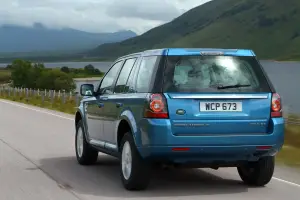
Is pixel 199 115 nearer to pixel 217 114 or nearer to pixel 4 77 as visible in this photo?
pixel 217 114

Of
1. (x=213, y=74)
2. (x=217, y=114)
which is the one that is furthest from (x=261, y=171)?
(x=213, y=74)

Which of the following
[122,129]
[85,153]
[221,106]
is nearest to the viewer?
[221,106]

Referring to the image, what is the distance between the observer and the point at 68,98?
37.5m

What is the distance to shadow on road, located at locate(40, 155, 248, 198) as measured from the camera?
325 inches

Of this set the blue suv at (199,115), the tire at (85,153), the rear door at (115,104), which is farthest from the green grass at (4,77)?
the blue suv at (199,115)

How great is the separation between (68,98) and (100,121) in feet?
91.2

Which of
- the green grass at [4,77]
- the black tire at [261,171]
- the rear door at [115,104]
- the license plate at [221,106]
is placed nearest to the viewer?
the license plate at [221,106]

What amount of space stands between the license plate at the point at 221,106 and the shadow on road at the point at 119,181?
1035 mm

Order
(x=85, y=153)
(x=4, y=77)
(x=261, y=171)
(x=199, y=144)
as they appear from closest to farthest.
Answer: (x=199, y=144)
(x=261, y=171)
(x=85, y=153)
(x=4, y=77)

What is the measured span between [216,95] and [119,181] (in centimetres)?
208

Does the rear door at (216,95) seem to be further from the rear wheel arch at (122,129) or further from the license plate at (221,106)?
the rear wheel arch at (122,129)

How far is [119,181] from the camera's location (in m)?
9.20

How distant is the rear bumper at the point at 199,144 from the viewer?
25.5ft

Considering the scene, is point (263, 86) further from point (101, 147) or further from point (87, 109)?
point (87, 109)
